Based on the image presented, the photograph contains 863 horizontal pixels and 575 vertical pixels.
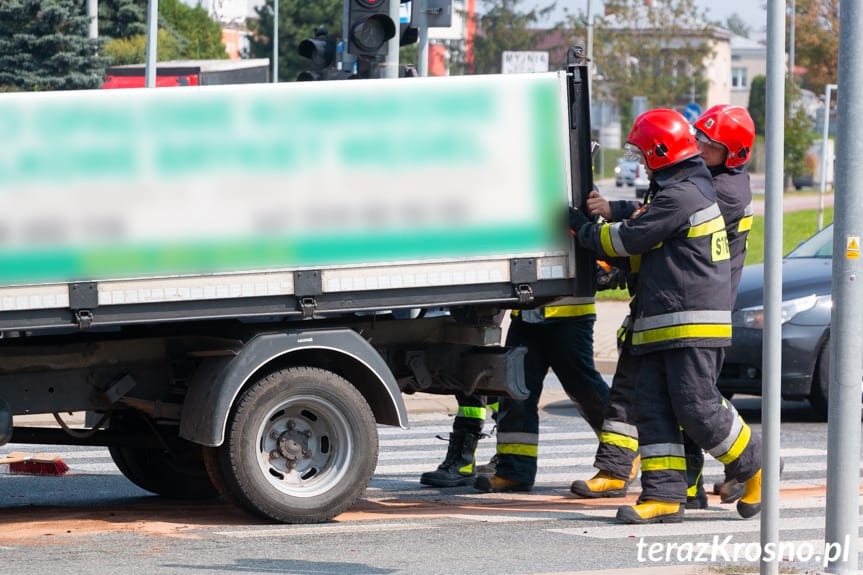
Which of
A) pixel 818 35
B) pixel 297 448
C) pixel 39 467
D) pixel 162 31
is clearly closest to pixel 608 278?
pixel 297 448

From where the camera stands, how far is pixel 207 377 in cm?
746

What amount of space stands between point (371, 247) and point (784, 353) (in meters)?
5.44

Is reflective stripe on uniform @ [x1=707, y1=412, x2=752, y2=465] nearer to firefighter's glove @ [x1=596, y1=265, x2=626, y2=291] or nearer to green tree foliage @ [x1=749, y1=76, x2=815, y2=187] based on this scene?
firefighter's glove @ [x1=596, y1=265, x2=626, y2=291]

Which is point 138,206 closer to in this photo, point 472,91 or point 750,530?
point 472,91

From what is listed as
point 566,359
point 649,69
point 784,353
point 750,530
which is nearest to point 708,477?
point 566,359

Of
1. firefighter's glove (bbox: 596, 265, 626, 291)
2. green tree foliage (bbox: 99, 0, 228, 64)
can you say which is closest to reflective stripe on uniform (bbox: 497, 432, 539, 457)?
firefighter's glove (bbox: 596, 265, 626, 291)

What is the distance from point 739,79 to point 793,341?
413 feet

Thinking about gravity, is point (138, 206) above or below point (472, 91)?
below

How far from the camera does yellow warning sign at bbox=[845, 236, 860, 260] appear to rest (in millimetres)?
5637

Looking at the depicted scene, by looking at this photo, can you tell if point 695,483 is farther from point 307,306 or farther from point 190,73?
point 190,73

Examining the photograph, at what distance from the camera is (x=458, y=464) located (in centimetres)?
905

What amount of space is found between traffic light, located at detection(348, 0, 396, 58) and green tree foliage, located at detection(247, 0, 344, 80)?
62771 millimetres

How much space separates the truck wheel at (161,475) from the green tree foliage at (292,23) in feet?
220

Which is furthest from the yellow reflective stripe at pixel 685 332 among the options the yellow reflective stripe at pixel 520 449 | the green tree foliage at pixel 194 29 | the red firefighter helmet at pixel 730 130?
the green tree foliage at pixel 194 29
